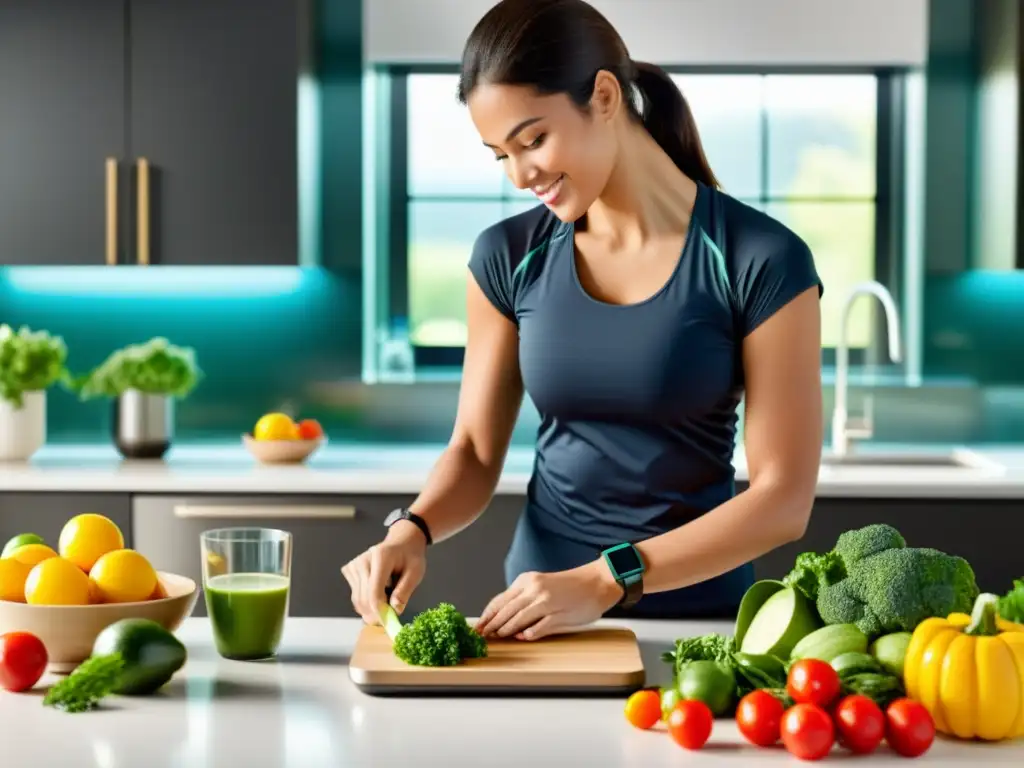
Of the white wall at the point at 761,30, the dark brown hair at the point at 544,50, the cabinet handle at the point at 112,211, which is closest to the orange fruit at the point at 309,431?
the cabinet handle at the point at 112,211

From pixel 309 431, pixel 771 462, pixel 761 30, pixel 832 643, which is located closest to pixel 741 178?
pixel 761 30

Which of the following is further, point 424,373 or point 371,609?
point 424,373

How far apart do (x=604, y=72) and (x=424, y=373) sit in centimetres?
214

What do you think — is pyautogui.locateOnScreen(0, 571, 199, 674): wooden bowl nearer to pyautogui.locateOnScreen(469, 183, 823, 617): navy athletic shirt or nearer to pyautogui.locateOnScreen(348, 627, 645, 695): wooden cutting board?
pyautogui.locateOnScreen(348, 627, 645, 695): wooden cutting board

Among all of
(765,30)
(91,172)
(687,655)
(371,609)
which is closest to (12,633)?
(371,609)

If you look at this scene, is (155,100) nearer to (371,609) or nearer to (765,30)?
(765,30)

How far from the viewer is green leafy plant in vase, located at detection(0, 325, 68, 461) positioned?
3424mm

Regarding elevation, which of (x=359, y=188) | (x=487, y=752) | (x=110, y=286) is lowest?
(x=487, y=752)

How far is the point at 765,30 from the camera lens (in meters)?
3.55

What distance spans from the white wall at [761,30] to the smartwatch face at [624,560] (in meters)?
2.13

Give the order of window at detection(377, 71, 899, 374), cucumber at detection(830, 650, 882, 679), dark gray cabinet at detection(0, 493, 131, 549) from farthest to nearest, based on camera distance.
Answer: window at detection(377, 71, 899, 374), dark gray cabinet at detection(0, 493, 131, 549), cucumber at detection(830, 650, 882, 679)

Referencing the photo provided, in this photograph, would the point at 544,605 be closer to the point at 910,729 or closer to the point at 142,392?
the point at 910,729

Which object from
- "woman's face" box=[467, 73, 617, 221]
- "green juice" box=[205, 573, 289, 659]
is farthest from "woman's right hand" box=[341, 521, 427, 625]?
"woman's face" box=[467, 73, 617, 221]

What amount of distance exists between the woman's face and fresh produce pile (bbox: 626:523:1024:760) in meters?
0.59
